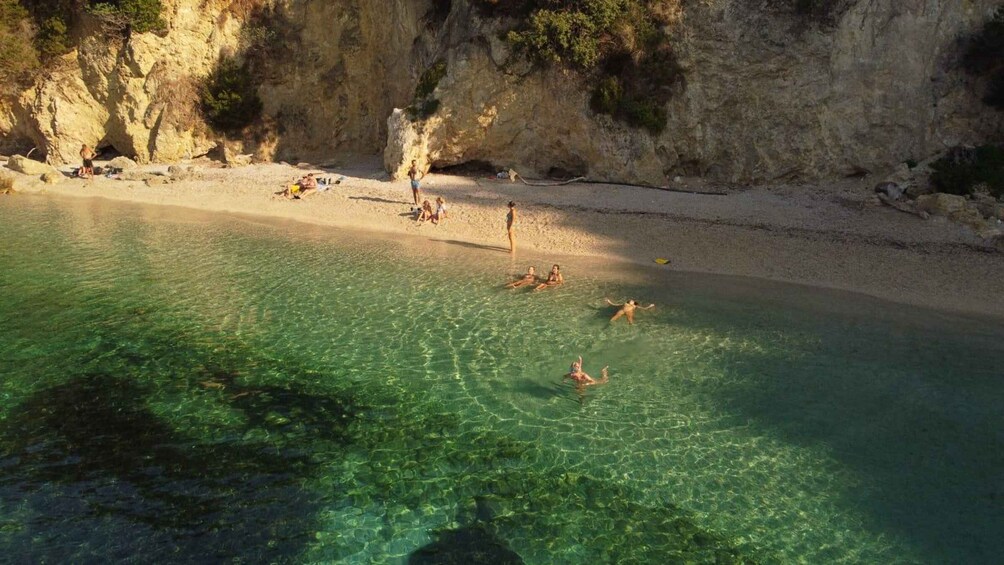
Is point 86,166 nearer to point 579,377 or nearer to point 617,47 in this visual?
point 617,47

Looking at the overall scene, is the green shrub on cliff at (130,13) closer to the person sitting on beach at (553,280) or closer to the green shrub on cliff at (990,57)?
the person sitting on beach at (553,280)

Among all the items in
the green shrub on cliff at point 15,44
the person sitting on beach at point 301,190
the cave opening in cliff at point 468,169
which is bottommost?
the person sitting on beach at point 301,190

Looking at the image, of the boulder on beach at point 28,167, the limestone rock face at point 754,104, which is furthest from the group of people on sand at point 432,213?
the boulder on beach at point 28,167

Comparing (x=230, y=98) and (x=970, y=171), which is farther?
(x=230, y=98)

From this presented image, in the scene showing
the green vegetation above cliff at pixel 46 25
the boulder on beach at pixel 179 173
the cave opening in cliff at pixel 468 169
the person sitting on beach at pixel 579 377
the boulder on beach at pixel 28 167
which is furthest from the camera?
the green vegetation above cliff at pixel 46 25

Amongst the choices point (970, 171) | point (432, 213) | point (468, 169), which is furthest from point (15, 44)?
point (970, 171)

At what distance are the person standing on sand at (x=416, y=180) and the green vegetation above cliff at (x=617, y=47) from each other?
17.8 ft

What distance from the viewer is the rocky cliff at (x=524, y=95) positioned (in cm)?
1975

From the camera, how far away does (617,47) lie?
70.7ft

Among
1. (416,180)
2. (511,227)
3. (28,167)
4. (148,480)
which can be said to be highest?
(28,167)

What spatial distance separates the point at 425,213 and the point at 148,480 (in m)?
13.3

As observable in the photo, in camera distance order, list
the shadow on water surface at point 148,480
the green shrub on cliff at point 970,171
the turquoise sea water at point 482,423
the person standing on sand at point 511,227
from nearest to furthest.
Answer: the shadow on water surface at point 148,480 < the turquoise sea water at point 482,423 < the green shrub on cliff at point 970,171 < the person standing on sand at point 511,227

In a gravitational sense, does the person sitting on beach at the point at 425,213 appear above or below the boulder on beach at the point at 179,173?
below

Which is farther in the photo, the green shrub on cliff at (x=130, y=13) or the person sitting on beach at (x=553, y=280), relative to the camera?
the green shrub on cliff at (x=130, y=13)
